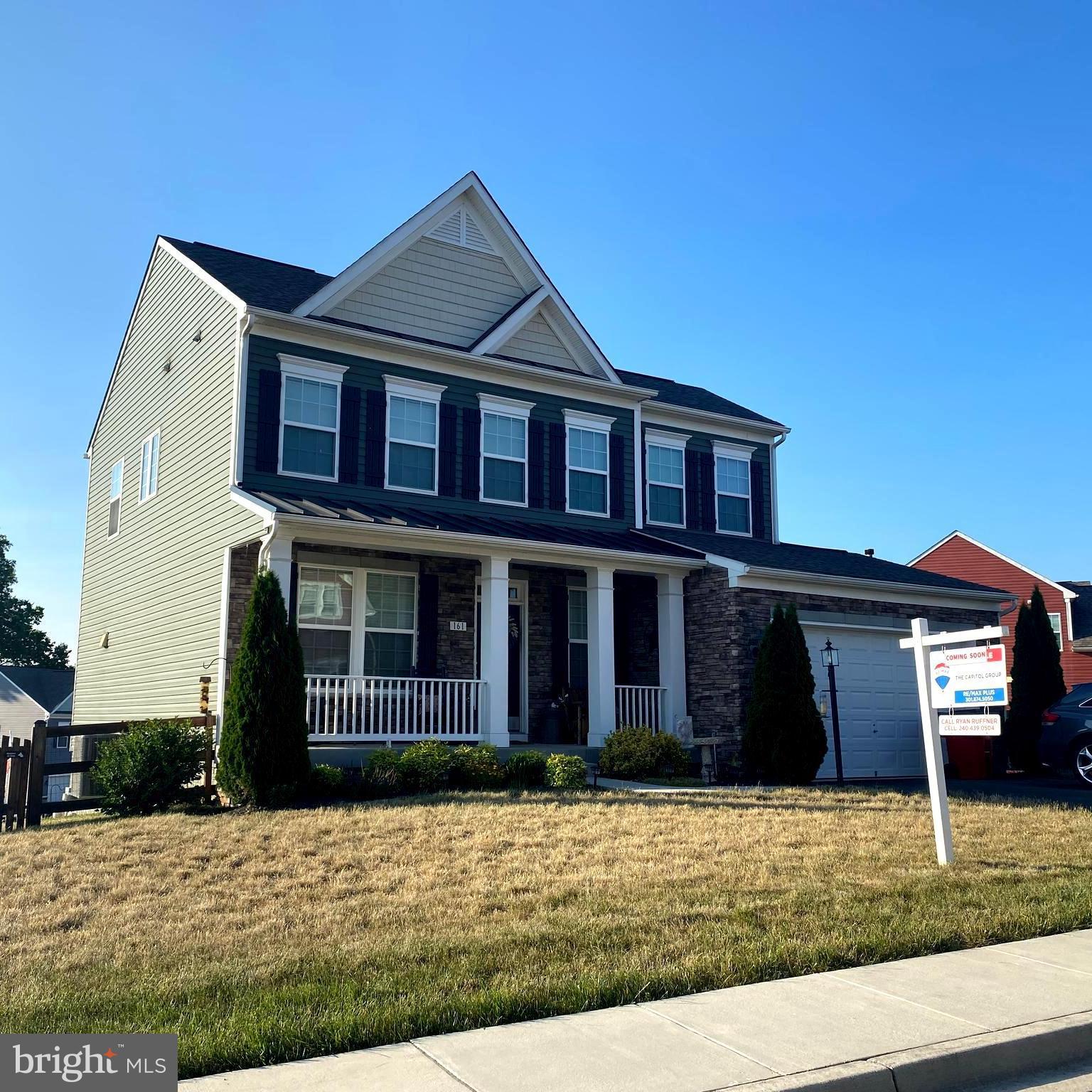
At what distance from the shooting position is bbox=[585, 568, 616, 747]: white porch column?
15.4 meters

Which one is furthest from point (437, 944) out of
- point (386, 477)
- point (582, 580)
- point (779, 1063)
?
point (582, 580)

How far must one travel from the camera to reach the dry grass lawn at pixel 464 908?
512cm

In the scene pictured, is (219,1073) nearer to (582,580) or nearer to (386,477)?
(386,477)

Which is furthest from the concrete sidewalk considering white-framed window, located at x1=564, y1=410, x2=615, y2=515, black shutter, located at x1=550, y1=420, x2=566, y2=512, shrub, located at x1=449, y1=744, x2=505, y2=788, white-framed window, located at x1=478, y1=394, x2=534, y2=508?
white-framed window, located at x1=564, y1=410, x2=615, y2=515

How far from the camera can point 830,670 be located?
16.0 metres

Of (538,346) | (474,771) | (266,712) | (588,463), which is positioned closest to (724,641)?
(588,463)

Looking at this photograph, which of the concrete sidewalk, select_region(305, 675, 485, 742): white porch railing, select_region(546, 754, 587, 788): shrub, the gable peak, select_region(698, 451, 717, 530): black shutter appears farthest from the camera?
select_region(698, 451, 717, 530): black shutter

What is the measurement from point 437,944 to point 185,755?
7100 mm

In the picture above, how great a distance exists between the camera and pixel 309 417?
15.2 m

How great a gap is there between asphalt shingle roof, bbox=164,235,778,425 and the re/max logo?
11901mm

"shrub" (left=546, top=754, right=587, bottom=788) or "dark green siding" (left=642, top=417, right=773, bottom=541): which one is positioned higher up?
"dark green siding" (left=642, top=417, right=773, bottom=541)

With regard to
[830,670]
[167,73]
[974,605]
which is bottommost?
[830,670]

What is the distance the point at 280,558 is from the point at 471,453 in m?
4.32

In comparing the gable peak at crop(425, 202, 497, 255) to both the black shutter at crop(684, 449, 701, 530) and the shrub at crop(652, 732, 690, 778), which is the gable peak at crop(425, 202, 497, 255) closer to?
the black shutter at crop(684, 449, 701, 530)
